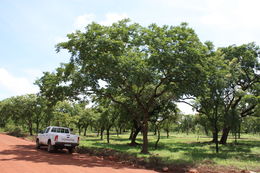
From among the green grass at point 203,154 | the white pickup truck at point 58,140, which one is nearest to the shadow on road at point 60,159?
the white pickup truck at point 58,140

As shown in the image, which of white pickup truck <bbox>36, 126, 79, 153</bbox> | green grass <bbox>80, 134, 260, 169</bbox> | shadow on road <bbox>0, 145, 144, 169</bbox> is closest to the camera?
shadow on road <bbox>0, 145, 144, 169</bbox>

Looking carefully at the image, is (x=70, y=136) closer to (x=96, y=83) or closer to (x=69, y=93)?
(x=69, y=93)

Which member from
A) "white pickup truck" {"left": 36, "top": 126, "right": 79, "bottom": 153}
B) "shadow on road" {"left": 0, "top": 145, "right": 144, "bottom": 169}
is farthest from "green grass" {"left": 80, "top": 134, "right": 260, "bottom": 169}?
"white pickup truck" {"left": 36, "top": 126, "right": 79, "bottom": 153}

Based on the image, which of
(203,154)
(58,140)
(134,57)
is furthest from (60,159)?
(203,154)

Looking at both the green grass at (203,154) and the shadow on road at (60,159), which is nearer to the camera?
the shadow on road at (60,159)

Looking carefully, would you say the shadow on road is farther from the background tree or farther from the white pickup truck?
the background tree

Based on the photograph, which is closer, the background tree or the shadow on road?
the shadow on road

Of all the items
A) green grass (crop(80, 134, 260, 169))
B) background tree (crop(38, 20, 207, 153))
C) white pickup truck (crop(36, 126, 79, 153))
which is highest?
background tree (crop(38, 20, 207, 153))

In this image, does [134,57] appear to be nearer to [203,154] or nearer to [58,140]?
[58,140]

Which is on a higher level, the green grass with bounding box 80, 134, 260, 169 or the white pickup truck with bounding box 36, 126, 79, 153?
the white pickup truck with bounding box 36, 126, 79, 153

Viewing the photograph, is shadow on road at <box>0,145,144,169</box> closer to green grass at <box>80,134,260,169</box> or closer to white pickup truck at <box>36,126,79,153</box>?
white pickup truck at <box>36,126,79,153</box>

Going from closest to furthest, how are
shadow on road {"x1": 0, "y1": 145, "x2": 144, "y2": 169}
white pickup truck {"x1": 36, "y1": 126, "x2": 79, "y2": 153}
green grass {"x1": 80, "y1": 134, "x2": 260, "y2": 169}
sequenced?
1. shadow on road {"x1": 0, "y1": 145, "x2": 144, "y2": 169}
2. green grass {"x1": 80, "y1": 134, "x2": 260, "y2": 169}
3. white pickup truck {"x1": 36, "y1": 126, "x2": 79, "y2": 153}

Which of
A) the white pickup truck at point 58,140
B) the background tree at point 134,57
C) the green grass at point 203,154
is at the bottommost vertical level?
the green grass at point 203,154

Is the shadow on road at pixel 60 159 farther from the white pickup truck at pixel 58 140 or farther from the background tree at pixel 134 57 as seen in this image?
the background tree at pixel 134 57
